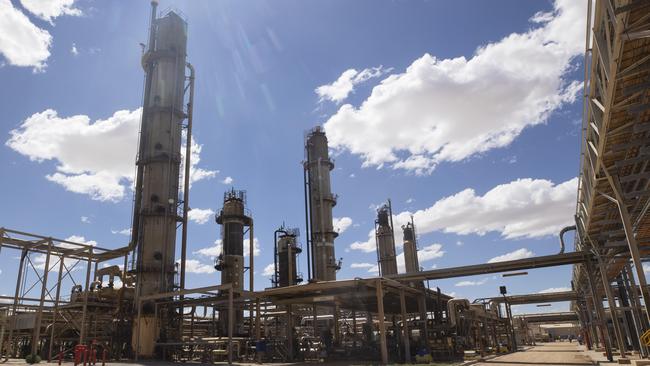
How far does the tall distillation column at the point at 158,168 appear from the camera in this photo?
32719mm

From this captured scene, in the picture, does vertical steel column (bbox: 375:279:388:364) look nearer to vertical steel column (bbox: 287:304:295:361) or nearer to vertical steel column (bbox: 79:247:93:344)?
vertical steel column (bbox: 287:304:295:361)

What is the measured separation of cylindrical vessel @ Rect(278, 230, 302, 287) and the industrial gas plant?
13cm

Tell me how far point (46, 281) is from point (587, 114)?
108 feet

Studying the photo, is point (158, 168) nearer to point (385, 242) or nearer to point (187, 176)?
point (187, 176)

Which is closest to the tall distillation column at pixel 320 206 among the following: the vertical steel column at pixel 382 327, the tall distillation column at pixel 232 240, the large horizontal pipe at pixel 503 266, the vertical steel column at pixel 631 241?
the tall distillation column at pixel 232 240

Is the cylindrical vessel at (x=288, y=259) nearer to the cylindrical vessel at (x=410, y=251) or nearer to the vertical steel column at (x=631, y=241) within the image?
the cylindrical vessel at (x=410, y=251)

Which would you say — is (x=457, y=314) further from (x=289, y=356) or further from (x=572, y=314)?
(x=572, y=314)

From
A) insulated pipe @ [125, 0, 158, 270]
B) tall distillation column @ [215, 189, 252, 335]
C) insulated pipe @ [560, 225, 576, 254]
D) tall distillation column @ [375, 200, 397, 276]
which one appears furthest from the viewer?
tall distillation column @ [375, 200, 397, 276]

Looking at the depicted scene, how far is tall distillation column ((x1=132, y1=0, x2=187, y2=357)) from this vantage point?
3272cm

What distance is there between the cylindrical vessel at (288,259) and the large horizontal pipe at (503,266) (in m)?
20.0

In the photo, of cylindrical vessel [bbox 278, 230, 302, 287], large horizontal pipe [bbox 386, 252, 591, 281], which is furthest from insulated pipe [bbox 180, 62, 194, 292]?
large horizontal pipe [bbox 386, 252, 591, 281]

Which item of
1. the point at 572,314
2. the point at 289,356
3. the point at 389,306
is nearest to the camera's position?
the point at 289,356

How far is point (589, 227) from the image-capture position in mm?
17625

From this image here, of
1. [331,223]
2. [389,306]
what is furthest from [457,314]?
[331,223]
